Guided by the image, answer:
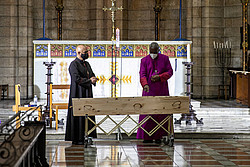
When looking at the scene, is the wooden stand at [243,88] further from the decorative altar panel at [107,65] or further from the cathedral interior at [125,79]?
the decorative altar panel at [107,65]

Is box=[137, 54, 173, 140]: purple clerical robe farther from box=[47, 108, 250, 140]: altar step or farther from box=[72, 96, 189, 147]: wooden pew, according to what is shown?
box=[47, 108, 250, 140]: altar step

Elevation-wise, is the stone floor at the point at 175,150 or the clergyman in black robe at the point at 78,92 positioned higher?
the clergyman in black robe at the point at 78,92

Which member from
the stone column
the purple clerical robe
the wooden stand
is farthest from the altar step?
the stone column

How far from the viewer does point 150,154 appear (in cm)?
698

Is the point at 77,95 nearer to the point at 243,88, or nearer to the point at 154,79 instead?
the point at 154,79

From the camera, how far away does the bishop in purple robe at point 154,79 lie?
798 centimetres

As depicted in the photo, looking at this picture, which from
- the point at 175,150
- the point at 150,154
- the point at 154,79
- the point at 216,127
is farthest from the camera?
the point at 216,127

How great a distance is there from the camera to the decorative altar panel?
40.9 feet

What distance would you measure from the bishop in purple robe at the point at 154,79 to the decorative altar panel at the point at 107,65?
4173 mm

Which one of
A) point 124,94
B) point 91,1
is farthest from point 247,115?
point 91,1

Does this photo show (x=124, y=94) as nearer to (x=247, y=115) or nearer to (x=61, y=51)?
(x=61, y=51)

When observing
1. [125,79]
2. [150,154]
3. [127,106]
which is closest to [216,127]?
[127,106]

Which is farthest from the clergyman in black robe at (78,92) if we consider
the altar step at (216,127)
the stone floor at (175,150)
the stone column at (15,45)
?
the stone column at (15,45)

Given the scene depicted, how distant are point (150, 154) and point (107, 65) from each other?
5839mm
